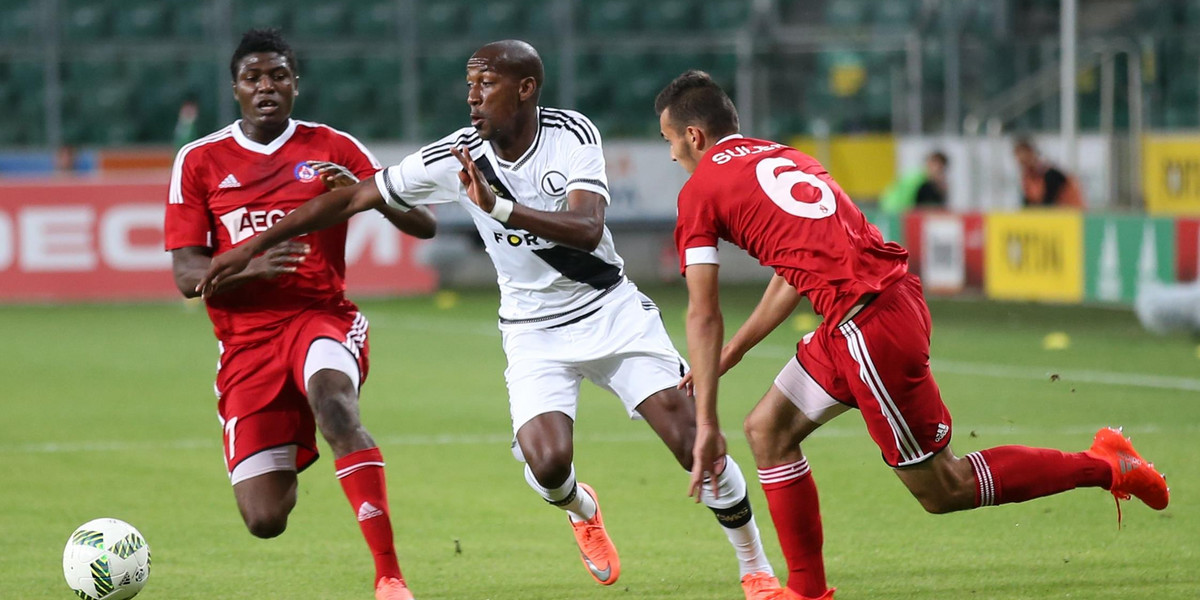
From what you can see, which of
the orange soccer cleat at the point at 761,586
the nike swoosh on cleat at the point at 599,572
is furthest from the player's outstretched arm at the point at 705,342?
the nike swoosh on cleat at the point at 599,572

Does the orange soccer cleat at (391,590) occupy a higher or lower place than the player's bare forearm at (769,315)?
lower

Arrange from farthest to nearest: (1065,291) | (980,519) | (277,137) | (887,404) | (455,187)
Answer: (1065,291)
(980,519)
(277,137)
(455,187)
(887,404)

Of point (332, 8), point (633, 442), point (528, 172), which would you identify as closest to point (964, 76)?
point (332, 8)

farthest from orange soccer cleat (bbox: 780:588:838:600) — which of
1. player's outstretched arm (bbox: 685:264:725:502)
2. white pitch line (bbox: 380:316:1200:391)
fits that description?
white pitch line (bbox: 380:316:1200:391)

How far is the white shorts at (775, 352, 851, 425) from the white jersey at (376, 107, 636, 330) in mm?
914

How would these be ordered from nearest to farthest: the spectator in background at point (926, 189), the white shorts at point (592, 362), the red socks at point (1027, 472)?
the red socks at point (1027, 472)
the white shorts at point (592, 362)
the spectator in background at point (926, 189)

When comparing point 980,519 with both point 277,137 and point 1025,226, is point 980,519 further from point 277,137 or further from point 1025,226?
point 1025,226

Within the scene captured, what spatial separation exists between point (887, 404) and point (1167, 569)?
1623mm

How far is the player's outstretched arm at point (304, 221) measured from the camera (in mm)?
6078

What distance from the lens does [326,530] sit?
7523 mm

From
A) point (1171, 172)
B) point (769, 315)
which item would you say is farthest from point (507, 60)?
point (1171, 172)

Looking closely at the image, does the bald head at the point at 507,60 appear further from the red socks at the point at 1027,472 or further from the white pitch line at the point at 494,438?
the white pitch line at the point at 494,438

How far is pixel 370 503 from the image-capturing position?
5820 millimetres

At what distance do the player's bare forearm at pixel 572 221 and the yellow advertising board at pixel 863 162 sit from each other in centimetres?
1706
